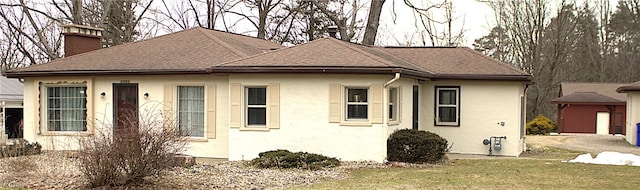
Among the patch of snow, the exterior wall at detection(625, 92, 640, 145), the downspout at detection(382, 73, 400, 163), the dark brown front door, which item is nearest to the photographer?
the downspout at detection(382, 73, 400, 163)

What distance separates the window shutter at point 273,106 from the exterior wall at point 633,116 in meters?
14.9

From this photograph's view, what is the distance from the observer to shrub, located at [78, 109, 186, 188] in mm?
9102

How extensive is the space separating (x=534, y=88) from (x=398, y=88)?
28.1 metres

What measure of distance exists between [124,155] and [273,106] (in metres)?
5.29

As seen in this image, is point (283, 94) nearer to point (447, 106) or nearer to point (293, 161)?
point (293, 161)

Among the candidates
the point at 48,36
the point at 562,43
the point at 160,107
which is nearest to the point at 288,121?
the point at 160,107

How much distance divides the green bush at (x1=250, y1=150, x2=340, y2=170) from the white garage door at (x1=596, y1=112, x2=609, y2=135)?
2453 centimetres

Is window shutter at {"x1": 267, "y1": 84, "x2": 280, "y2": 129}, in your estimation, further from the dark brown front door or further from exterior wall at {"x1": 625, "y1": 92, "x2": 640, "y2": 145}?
exterior wall at {"x1": 625, "y1": 92, "x2": 640, "y2": 145}

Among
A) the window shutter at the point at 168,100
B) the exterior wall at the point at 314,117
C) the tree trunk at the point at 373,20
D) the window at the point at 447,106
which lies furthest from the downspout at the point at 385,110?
the tree trunk at the point at 373,20

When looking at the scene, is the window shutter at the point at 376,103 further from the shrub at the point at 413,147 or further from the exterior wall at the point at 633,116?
the exterior wall at the point at 633,116

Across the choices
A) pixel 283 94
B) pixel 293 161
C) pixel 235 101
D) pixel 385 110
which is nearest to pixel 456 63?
pixel 385 110

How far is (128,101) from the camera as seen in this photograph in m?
15.8

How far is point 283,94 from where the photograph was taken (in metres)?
14.0

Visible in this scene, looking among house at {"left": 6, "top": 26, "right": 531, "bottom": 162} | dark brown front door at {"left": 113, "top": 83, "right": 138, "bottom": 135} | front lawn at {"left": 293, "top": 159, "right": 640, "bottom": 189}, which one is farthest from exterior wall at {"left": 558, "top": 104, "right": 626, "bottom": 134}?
dark brown front door at {"left": 113, "top": 83, "right": 138, "bottom": 135}
